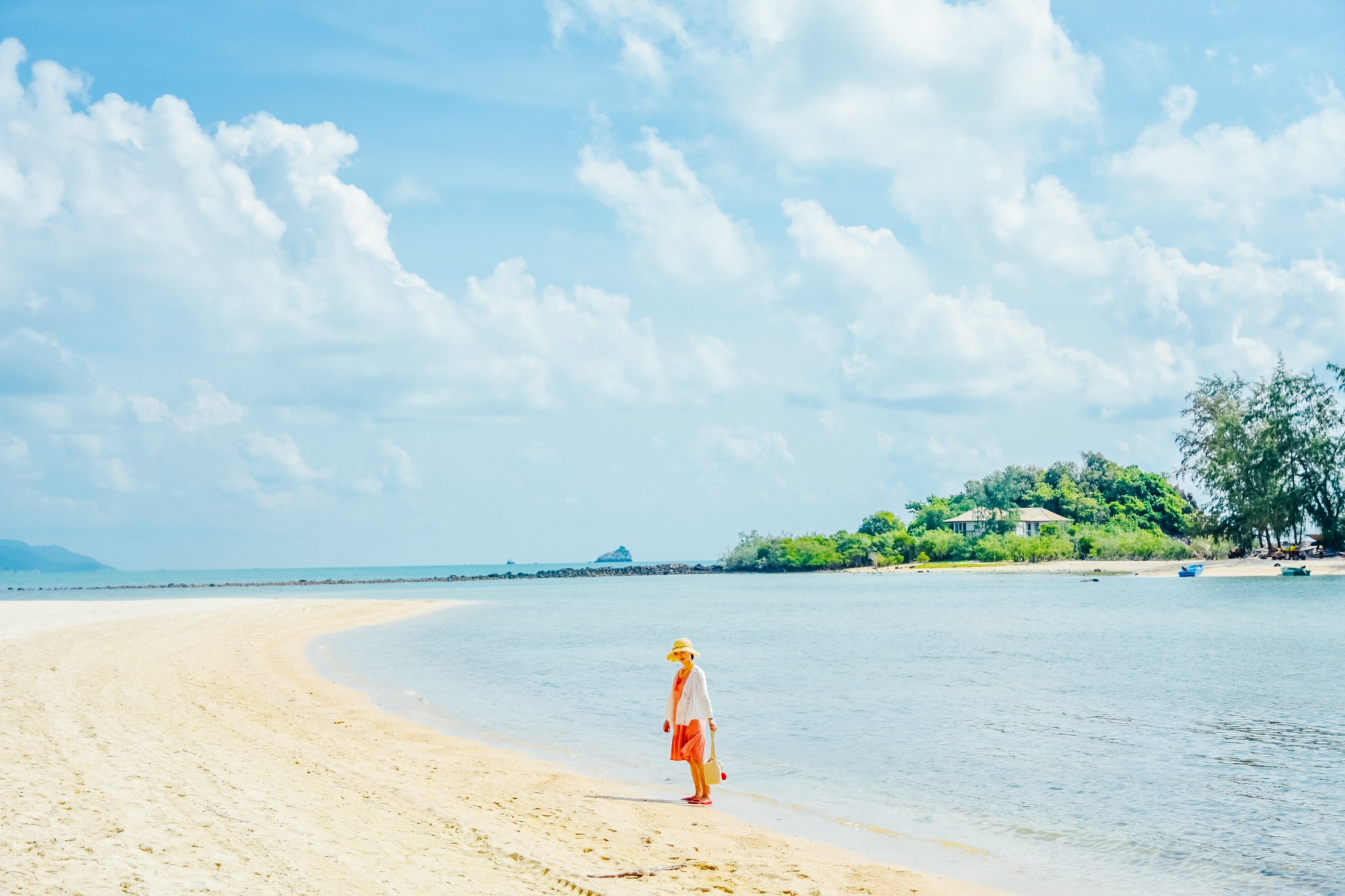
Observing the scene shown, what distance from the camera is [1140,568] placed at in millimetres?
103188

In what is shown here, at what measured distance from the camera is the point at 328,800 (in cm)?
1123

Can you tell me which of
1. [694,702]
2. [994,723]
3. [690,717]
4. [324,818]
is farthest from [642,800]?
[994,723]

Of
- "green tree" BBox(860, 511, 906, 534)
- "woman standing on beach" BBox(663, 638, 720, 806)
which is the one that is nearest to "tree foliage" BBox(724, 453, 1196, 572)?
"green tree" BBox(860, 511, 906, 534)

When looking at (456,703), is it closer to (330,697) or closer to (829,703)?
(330,697)

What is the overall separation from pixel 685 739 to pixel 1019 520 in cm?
12847

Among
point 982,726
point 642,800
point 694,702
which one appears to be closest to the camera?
point 694,702

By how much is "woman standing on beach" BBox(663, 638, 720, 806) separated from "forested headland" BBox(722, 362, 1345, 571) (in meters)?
93.0

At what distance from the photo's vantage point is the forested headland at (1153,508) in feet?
290

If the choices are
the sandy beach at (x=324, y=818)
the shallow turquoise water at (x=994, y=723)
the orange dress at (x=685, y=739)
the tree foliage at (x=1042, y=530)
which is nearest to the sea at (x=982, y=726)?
the shallow turquoise water at (x=994, y=723)

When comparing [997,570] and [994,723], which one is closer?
[994,723]

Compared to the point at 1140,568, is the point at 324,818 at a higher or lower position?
higher

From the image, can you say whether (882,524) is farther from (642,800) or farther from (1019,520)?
(642,800)

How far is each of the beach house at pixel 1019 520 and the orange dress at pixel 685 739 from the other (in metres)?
127

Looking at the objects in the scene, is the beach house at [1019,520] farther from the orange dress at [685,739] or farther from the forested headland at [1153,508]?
the orange dress at [685,739]
